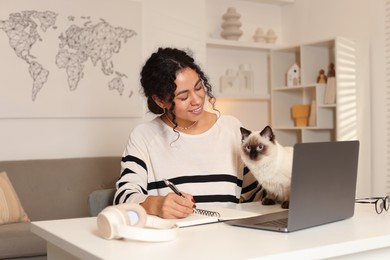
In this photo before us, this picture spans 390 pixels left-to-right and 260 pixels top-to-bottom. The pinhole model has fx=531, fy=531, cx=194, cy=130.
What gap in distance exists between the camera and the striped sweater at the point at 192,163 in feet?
6.25

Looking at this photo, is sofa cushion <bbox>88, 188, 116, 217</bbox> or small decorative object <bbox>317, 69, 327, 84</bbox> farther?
small decorative object <bbox>317, 69, 327, 84</bbox>

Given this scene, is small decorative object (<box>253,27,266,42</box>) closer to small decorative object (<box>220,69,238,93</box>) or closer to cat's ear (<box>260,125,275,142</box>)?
small decorative object (<box>220,69,238,93</box>)

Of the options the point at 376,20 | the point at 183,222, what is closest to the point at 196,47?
the point at 376,20

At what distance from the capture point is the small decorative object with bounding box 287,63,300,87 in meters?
4.49

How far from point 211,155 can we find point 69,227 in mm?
722

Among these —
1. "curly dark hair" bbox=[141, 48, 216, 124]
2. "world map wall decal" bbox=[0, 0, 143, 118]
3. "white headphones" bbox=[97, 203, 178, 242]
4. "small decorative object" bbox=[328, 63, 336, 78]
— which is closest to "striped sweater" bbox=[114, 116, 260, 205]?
"curly dark hair" bbox=[141, 48, 216, 124]

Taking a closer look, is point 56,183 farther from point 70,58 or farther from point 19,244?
point 70,58

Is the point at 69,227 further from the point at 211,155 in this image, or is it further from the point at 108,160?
the point at 108,160

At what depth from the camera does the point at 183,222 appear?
1.36m

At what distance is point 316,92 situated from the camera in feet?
13.6

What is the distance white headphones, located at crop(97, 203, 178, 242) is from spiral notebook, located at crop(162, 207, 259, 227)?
0.12 m

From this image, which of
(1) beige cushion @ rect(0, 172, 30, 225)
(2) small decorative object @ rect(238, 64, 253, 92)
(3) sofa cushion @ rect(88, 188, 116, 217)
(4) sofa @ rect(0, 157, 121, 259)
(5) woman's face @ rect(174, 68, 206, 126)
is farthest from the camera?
(2) small decorative object @ rect(238, 64, 253, 92)

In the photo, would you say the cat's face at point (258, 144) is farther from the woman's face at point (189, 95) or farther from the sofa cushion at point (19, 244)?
the sofa cushion at point (19, 244)

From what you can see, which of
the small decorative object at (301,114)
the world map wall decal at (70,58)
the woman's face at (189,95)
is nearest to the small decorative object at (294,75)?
the small decorative object at (301,114)
